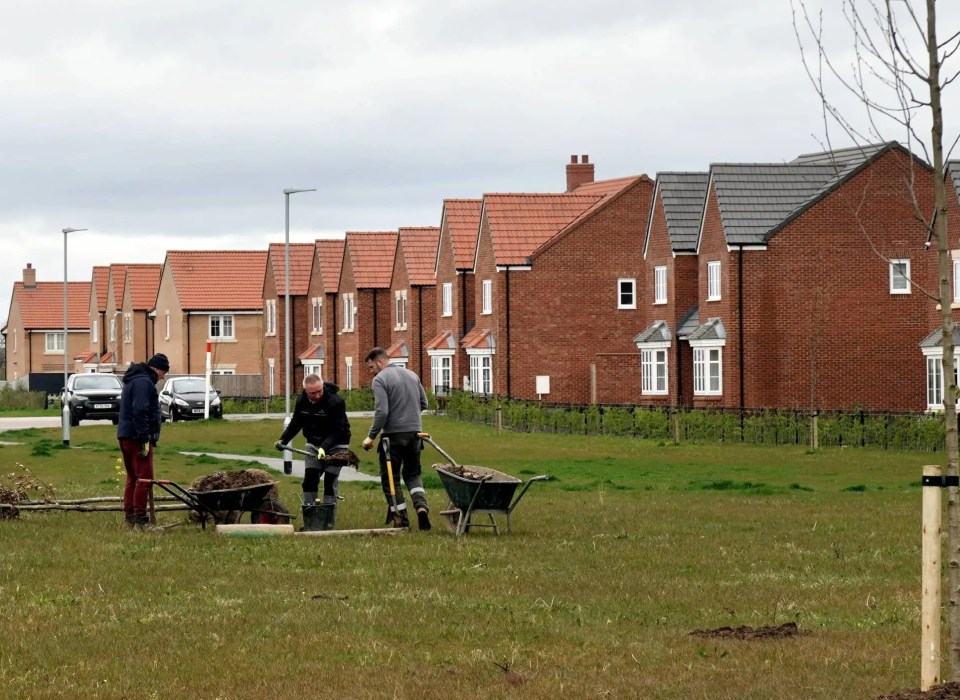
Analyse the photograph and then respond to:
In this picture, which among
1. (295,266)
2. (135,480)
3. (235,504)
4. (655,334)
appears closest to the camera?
(235,504)

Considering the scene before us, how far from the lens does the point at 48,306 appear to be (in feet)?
412

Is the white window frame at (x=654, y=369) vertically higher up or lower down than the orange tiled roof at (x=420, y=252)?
lower down

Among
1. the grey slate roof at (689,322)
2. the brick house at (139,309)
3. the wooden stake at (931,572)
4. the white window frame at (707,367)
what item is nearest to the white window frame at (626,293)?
the grey slate roof at (689,322)

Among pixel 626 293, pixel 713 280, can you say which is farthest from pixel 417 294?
pixel 713 280

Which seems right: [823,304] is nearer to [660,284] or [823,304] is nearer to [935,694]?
[660,284]

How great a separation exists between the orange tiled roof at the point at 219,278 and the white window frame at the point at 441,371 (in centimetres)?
2931

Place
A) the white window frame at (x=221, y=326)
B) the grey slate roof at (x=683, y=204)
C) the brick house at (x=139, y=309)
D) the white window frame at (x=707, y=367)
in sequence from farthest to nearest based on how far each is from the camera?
1. the brick house at (x=139, y=309)
2. the white window frame at (x=221, y=326)
3. the grey slate roof at (x=683, y=204)
4. the white window frame at (x=707, y=367)

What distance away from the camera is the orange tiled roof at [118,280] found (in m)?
114

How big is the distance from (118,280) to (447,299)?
156ft

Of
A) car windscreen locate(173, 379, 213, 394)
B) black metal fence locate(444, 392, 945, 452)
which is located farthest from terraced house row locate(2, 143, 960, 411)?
car windscreen locate(173, 379, 213, 394)

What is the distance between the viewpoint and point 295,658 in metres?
10.7

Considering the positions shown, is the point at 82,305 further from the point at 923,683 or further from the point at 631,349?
the point at 923,683

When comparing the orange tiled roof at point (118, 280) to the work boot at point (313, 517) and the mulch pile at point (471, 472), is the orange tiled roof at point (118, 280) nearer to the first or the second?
the work boot at point (313, 517)

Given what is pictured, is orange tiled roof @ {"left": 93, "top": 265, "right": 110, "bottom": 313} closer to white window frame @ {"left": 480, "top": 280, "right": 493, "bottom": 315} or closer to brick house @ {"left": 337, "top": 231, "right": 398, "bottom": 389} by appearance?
brick house @ {"left": 337, "top": 231, "right": 398, "bottom": 389}
